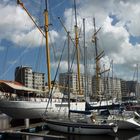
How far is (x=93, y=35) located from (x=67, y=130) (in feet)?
166

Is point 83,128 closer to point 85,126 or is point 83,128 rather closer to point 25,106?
point 85,126

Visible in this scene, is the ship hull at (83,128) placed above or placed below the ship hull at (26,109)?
below

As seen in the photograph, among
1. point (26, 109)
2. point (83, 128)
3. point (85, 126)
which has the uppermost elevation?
point (26, 109)

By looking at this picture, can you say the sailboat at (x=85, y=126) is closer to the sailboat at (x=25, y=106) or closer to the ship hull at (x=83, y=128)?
the ship hull at (x=83, y=128)

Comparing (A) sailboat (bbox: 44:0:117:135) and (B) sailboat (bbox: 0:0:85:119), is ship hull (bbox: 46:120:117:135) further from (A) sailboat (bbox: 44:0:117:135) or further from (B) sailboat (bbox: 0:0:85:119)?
(B) sailboat (bbox: 0:0:85:119)

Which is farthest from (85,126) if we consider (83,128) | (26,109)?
(26,109)

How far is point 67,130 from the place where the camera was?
133 feet

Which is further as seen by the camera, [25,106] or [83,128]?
[25,106]

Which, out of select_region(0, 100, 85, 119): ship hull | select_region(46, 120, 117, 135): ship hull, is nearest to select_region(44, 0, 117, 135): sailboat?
select_region(46, 120, 117, 135): ship hull

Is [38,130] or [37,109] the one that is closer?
[38,130]

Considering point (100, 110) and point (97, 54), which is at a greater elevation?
point (97, 54)

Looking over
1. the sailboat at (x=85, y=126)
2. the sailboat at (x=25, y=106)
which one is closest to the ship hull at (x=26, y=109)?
the sailboat at (x=25, y=106)

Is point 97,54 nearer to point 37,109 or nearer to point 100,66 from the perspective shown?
point 100,66

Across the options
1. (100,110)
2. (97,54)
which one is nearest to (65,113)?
(100,110)
